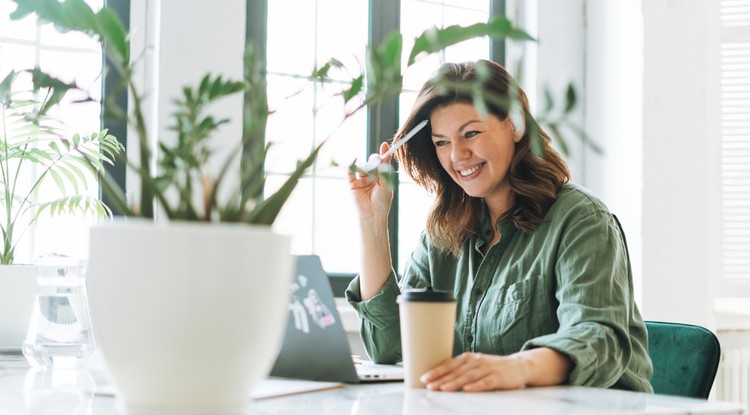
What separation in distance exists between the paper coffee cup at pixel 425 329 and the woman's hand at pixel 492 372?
2cm

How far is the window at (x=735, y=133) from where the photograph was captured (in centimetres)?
372

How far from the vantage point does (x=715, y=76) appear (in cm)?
370

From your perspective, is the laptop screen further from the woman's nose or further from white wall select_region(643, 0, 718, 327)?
white wall select_region(643, 0, 718, 327)

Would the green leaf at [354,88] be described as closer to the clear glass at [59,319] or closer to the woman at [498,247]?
the woman at [498,247]

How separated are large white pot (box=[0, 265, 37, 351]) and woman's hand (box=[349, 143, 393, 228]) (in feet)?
2.37

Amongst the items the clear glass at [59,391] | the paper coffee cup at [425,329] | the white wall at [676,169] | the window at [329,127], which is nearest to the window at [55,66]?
the window at [329,127]

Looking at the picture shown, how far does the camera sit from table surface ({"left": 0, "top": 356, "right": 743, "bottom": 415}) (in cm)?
99

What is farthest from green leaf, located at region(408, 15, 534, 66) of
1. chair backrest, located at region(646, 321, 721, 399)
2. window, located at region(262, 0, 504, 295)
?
window, located at region(262, 0, 504, 295)

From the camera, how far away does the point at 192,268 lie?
0.64 meters

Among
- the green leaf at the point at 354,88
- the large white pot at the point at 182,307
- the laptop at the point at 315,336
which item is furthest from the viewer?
the laptop at the point at 315,336

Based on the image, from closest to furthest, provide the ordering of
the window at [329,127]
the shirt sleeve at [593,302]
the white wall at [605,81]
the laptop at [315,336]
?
the laptop at [315,336], the shirt sleeve at [593,302], the window at [329,127], the white wall at [605,81]

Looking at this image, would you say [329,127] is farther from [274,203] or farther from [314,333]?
[274,203]

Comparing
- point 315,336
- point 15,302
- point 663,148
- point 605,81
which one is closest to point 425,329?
point 315,336

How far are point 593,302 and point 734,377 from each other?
2318 mm
